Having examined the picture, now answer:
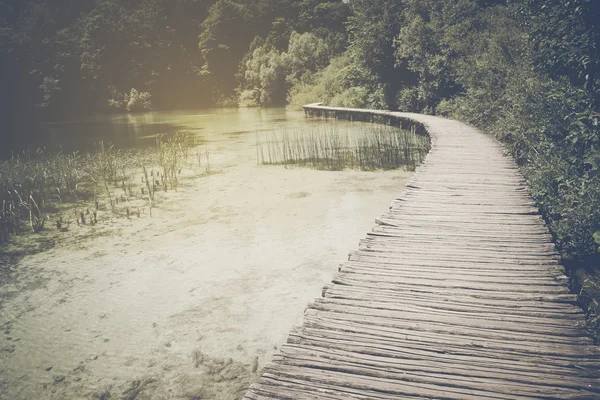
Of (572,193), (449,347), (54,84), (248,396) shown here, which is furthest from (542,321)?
(54,84)

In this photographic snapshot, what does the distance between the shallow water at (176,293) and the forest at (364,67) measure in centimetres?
214

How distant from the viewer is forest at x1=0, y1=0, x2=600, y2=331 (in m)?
3.67

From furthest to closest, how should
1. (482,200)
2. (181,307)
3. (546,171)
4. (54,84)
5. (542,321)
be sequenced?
(54,84), (546,171), (482,200), (181,307), (542,321)

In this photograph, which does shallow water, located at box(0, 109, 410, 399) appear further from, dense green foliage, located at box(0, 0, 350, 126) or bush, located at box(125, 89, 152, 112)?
bush, located at box(125, 89, 152, 112)

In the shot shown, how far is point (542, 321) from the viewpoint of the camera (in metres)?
1.96

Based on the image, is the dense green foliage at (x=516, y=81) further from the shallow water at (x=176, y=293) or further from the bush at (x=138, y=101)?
the bush at (x=138, y=101)

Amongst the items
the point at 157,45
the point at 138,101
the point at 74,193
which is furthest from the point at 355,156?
the point at 157,45

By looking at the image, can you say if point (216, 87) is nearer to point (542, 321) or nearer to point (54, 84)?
point (54, 84)

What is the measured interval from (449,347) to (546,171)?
3.10 metres

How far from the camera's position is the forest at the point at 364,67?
367 centimetres

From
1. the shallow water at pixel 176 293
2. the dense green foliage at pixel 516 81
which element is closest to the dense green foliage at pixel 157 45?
the dense green foliage at pixel 516 81

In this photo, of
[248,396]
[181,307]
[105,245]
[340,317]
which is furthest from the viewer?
[105,245]

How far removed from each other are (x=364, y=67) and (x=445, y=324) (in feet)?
52.6

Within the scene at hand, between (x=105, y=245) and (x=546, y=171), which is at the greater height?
(x=546, y=171)
